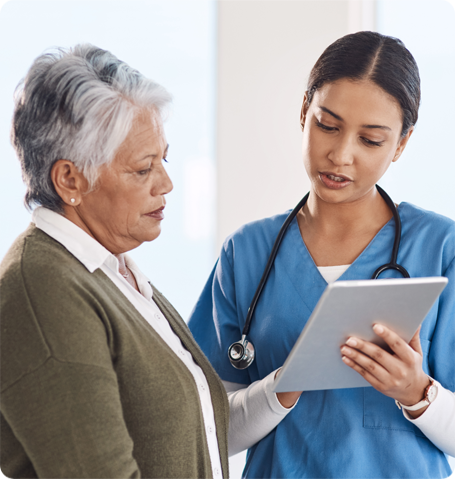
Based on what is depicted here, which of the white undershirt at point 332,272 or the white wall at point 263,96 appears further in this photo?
the white wall at point 263,96

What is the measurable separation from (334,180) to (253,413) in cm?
51

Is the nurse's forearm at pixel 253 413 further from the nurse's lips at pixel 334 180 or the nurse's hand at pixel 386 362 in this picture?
the nurse's lips at pixel 334 180

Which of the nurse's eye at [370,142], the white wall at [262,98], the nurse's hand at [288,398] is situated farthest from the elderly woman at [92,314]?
the white wall at [262,98]

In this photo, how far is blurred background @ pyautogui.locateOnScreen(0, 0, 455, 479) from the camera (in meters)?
2.00

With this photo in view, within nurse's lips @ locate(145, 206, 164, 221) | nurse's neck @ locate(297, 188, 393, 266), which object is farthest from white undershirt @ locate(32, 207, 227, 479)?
nurse's neck @ locate(297, 188, 393, 266)

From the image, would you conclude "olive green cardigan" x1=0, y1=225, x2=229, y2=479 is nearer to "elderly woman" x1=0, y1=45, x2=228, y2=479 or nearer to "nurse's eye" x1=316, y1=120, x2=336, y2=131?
"elderly woman" x1=0, y1=45, x2=228, y2=479

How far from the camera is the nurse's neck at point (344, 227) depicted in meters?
1.21

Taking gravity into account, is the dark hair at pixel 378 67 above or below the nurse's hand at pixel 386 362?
above

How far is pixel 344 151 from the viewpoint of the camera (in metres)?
1.09

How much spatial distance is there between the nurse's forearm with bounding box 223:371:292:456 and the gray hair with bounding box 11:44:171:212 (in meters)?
0.54

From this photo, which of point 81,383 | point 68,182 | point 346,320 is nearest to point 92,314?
point 81,383

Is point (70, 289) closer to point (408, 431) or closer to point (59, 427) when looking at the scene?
point (59, 427)

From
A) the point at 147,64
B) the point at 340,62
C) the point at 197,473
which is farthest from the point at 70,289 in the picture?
the point at 147,64

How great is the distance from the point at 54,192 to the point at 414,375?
69 cm
